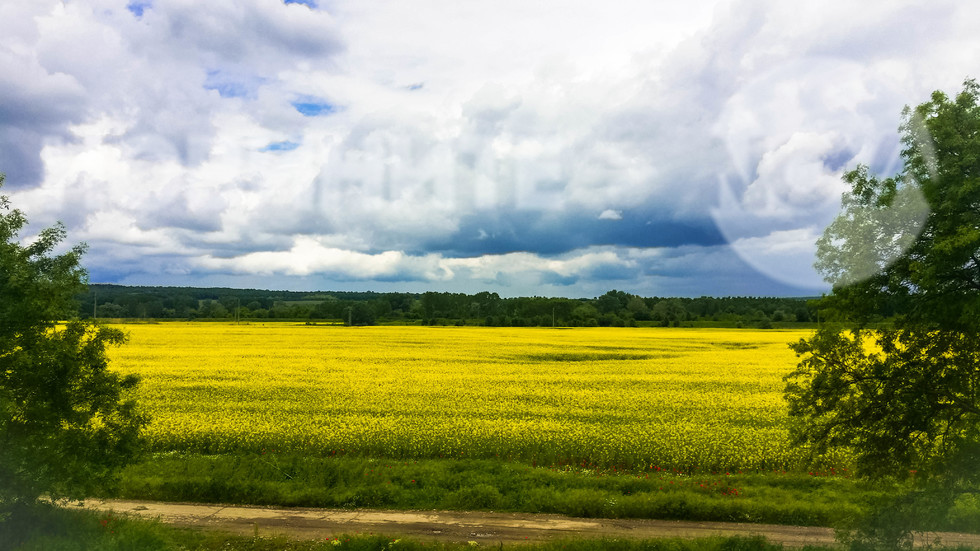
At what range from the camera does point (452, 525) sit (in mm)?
10859

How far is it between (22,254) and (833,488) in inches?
651

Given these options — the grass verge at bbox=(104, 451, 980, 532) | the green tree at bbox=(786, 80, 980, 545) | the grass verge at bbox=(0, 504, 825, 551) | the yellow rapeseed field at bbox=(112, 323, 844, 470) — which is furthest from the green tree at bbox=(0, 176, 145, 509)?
the green tree at bbox=(786, 80, 980, 545)

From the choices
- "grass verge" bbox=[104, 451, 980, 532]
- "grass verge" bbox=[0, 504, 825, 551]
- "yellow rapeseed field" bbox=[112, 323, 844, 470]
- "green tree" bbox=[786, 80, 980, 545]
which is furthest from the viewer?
"yellow rapeseed field" bbox=[112, 323, 844, 470]

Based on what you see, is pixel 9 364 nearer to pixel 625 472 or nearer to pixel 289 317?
pixel 625 472

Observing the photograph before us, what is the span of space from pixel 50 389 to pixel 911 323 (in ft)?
45.2

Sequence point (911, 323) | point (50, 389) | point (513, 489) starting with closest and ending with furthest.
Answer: point (911, 323)
point (50, 389)
point (513, 489)

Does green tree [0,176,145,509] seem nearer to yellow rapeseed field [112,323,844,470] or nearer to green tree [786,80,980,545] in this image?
yellow rapeseed field [112,323,844,470]

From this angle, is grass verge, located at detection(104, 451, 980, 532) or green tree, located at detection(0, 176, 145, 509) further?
grass verge, located at detection(104, 451, 980, 532)

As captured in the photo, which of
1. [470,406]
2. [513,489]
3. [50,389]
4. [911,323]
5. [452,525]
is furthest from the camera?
[470,406]

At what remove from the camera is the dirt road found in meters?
10.3

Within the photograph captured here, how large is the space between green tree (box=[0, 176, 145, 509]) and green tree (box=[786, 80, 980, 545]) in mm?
11682

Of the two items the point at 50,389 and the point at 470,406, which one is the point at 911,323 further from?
the point at 470,406

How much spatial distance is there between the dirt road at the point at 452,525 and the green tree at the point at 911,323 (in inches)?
77.9

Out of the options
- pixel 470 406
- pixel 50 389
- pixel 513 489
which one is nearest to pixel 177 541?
pixel 50 389
